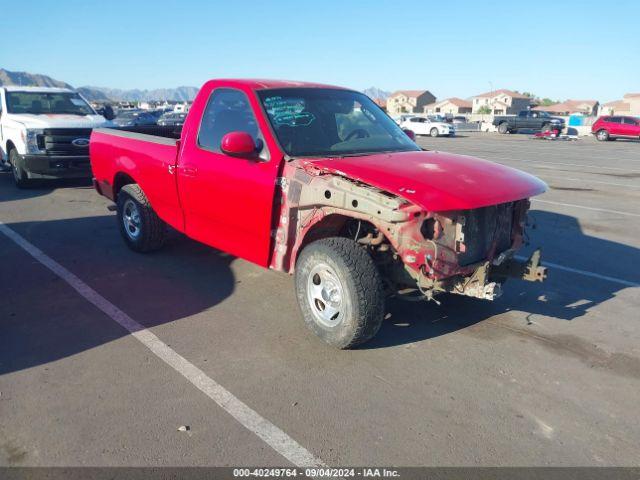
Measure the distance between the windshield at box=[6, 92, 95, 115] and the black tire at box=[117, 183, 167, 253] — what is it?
6.33 m

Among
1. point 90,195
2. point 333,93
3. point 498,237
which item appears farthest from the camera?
point 90,195

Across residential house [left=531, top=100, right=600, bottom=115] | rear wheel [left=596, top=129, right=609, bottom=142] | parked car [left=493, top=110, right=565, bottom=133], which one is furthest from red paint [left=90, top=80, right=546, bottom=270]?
residential house [left=531, top=100, right=600, bottom=115]

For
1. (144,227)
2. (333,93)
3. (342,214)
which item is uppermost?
(333,93)

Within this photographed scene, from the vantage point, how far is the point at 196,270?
5.94 m

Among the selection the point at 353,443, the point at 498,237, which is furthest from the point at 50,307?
the point at 498,237

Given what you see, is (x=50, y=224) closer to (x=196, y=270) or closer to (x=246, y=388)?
(x=196, y=270)

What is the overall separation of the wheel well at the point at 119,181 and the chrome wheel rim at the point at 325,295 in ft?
11.3

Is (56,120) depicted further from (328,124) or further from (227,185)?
(328,124)

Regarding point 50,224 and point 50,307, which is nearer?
point 50,307

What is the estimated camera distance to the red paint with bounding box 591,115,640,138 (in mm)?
36031

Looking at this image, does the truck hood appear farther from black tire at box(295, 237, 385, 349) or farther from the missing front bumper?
the missing front bumper

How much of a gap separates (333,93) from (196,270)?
2397 millimetres

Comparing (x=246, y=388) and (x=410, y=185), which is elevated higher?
(x=410, y=185)

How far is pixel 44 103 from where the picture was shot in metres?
11.6
